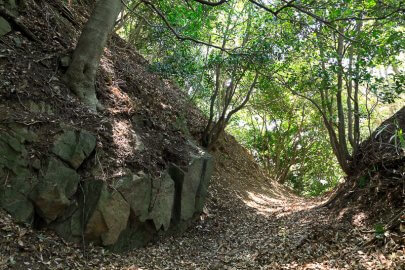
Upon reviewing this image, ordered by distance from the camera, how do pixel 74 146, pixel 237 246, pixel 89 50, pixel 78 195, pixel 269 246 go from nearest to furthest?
pixel 78 195 → pixel 74 146 → pixel 269 246 → pixel 89 50 → pixel 237 246

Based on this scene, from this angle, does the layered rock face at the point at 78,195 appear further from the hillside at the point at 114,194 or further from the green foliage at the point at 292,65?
the green foliage at the point at 292,65

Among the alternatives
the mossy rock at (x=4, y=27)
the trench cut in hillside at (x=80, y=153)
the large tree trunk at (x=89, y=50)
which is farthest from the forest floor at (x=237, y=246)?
the mossy rock at (x=4, y=27)

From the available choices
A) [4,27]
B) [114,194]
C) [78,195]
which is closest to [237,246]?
[114,194]

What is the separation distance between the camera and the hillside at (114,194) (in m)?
5.16

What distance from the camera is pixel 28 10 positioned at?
7590mm

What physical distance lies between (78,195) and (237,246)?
343 cm

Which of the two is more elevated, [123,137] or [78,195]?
[123,137]

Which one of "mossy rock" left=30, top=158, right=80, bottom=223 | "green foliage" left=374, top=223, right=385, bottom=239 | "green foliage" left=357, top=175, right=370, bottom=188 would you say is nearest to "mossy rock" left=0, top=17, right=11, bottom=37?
"mossy rock" left=30, top=158, right=80, bottom=223

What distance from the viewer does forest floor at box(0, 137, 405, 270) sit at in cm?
481

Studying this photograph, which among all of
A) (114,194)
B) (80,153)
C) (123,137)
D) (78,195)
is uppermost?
(123,137)

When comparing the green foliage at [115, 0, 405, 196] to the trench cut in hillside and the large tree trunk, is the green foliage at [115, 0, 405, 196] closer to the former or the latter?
the large tree trunk

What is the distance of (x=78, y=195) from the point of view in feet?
19.0

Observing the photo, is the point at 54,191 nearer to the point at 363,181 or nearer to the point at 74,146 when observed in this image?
the point at 74,146

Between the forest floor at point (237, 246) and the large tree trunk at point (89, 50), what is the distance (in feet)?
9.63
